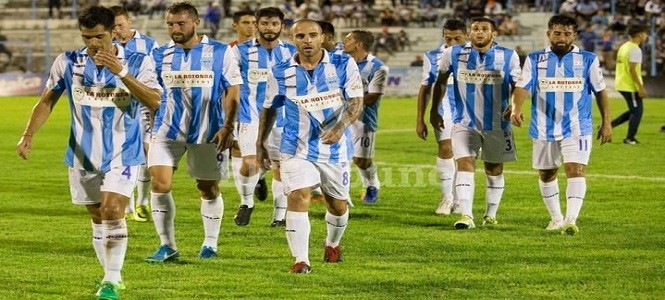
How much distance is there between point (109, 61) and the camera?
8.17 meters

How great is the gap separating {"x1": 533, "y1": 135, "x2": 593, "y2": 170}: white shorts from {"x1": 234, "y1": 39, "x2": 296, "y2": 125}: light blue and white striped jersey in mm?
2608

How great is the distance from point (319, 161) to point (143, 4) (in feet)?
123

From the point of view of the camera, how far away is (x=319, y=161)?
32.6 ft

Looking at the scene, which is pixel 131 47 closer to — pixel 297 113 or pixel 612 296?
pixel 297 113

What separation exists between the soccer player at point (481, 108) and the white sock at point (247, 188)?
81.4 inches

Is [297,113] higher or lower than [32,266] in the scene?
higher

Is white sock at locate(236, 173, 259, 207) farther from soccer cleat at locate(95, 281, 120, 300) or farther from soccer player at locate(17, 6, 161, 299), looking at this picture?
soccer cleat at locate(95, 281, 120, 300)

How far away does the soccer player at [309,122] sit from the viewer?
9812 millimetres

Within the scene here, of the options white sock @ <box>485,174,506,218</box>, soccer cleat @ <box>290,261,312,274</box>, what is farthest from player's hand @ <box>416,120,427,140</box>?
soccer cleat @ <box>290,261,312,274</box>

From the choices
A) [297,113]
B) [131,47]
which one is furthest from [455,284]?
[131,47]

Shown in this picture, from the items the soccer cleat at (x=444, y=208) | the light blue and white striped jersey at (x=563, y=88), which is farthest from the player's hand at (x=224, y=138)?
the soccer cleat at (x=444, y=208)

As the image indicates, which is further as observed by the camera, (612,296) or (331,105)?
(331,105)

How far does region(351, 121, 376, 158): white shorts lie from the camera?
15250 millimetres

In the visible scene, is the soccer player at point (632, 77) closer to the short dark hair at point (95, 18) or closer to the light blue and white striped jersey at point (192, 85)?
the light blue and white striped jersey at point (192, 85)
